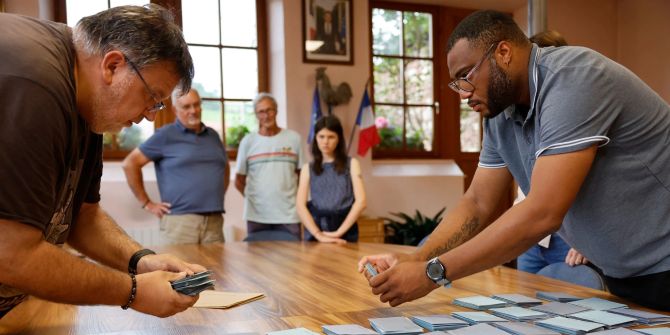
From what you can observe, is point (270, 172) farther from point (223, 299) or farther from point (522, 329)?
point (522, 329)

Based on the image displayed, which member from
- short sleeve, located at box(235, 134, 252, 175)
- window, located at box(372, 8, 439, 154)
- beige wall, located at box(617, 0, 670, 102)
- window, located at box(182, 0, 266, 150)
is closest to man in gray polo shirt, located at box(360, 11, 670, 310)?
short sleeve, located at box(235, 134, 252, 175)

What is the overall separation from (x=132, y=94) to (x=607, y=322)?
1.16 meters

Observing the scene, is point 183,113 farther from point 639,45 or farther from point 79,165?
point 639,45

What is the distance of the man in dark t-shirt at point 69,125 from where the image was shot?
95 centimetres

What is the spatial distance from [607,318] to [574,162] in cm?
36

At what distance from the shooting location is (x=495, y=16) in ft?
4.93

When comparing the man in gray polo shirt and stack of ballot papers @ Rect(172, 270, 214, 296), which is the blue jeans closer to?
the man in gray polo shirt

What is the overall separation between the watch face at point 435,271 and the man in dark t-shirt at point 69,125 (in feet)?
1.88

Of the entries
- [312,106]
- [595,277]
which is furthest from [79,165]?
[312,106]

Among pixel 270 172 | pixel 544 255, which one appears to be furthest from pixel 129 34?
pixel 270 172

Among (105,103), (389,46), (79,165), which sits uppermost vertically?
(389,46)

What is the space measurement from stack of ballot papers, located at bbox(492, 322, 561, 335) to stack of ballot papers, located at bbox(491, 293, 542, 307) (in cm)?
19

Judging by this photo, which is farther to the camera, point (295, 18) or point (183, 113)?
point (295, 18)

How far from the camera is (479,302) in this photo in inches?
57.7
